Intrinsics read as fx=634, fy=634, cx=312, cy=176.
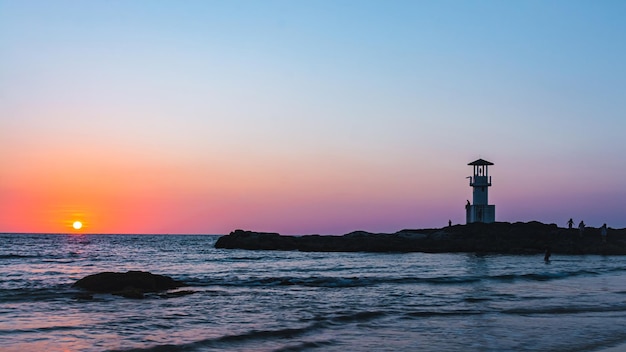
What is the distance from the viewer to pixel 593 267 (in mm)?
43125

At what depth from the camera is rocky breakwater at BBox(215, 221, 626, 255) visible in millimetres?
63438

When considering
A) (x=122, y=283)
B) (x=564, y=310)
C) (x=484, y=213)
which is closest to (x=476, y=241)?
(x=484, y=213)

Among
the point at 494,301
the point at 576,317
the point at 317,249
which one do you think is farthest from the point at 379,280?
the point at 317,249

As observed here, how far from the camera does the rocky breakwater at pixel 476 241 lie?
63.4 m

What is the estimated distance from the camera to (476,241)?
6650cm

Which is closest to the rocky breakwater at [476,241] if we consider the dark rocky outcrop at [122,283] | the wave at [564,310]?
the wave at [564,310]

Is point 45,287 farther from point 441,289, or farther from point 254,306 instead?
point 441,289

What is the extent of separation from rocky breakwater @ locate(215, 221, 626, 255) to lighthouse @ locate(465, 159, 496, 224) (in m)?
1.94

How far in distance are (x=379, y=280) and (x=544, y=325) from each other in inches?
636

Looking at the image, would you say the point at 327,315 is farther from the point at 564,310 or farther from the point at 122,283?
the point at 122,283

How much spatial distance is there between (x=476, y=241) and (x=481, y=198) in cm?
783

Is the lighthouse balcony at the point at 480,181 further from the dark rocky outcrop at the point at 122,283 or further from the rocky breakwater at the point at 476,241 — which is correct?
the dark rocky outcrop at the point at 122,283

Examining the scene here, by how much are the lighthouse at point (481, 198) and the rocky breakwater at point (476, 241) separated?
76.3 inches

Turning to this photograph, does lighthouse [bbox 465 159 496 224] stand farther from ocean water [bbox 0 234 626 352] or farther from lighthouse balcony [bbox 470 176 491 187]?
ocean water [bbox 0 234 626 352]
